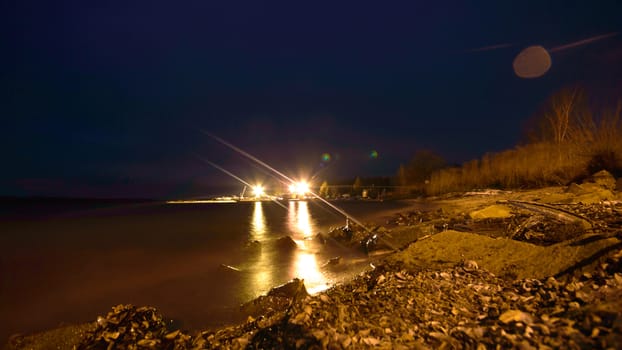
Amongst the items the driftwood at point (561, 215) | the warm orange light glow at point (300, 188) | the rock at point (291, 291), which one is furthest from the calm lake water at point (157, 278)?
the warm orange light glow at point (300, 188)

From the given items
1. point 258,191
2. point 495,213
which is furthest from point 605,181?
point 258,191

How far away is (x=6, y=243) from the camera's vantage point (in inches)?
688

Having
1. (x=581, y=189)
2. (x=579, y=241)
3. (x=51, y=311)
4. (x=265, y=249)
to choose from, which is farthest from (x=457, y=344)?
(x=581, y=189)

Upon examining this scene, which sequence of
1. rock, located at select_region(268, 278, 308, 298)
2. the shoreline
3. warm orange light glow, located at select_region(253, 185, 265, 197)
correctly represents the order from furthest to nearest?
1. warm orange light glow, located at select_region(253, 185, 265, 197)
2. rock, located at select_region(268, 278, 308, 298)
3. the shoreline

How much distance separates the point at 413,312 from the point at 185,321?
4464mm

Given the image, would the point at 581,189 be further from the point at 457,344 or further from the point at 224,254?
the point at 224,254

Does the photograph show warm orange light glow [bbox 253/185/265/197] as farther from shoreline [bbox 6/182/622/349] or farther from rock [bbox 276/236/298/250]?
shoreline [bbox 6/182/622/349]

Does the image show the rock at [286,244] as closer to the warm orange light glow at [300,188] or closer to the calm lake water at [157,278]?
the calm lake water at [157,278]

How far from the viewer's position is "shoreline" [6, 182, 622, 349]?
7.95ft

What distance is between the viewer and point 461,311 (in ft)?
10.6

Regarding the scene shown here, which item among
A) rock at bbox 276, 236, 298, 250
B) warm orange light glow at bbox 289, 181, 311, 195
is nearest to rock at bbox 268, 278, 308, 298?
rock at bbox 276, 236, 298, 250

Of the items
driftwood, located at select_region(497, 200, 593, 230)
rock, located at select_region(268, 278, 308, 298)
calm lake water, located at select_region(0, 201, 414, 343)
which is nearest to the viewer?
driftwood, located at select_region(497, 200, 593, 230)

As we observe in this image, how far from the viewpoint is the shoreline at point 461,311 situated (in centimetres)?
242

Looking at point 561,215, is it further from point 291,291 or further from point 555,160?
point 555,160
